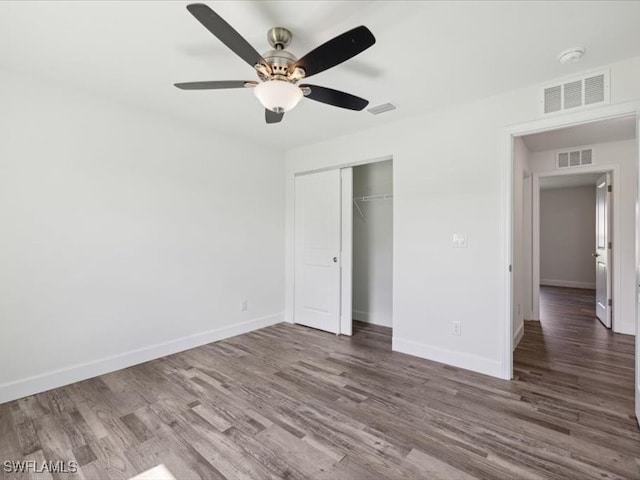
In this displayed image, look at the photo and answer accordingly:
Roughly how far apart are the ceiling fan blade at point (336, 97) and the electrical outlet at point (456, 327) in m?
2.25

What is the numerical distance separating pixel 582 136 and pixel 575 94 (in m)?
1.96

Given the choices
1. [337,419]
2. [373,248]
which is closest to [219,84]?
[337,419]

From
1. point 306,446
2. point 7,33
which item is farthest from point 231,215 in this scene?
point 306,446

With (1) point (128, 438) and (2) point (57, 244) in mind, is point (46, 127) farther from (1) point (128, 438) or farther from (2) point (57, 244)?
(1) point (128, 438)

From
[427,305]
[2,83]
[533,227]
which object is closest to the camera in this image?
[2,83]

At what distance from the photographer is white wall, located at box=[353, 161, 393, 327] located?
4477 mm

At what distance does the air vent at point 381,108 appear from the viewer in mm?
3066

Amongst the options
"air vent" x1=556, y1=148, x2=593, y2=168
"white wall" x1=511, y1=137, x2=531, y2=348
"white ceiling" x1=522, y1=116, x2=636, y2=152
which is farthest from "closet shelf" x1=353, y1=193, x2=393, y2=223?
"air vent" x1=556, y1=148, x2=593, y2=168

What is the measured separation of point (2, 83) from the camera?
2.45m

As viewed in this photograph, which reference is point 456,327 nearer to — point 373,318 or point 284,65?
point 373,318

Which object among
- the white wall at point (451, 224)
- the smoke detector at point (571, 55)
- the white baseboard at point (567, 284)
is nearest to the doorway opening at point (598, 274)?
the white wall at point (451, 224)

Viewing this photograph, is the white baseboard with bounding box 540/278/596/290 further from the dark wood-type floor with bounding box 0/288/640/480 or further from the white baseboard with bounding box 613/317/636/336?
the dark wood-type floor with bounding box 0/288/640/480

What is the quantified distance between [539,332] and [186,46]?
5.05m

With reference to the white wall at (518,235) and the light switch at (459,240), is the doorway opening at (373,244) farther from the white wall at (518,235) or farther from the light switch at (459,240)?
the white wall at (518,235)
